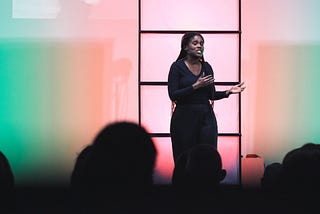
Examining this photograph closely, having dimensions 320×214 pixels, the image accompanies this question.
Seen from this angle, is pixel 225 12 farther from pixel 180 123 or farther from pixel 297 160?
pixel 297 160

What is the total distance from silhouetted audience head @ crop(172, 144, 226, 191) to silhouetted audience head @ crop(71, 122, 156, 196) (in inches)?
14.4

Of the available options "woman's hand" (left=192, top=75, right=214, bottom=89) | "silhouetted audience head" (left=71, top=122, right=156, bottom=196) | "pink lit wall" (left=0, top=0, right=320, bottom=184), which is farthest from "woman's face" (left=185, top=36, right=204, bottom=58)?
"silhouetted audience head" (left=71, top=122, right=156, bottom=196)

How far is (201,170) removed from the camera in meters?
2.32

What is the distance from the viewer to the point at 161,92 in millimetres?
5438

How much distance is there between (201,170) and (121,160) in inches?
20.5

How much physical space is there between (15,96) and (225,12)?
6.72 feet

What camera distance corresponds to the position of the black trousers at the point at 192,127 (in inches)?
155

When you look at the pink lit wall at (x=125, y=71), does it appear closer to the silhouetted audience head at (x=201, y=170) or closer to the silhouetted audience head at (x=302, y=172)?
the silhouetted audience head at (x=201, y=170)

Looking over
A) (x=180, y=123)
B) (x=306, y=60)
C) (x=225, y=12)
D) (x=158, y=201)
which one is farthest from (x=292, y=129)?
(x=158, y=201)

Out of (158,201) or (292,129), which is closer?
(158,201)

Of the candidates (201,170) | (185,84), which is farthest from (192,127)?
(201,170)

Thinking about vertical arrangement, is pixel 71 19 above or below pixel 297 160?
above

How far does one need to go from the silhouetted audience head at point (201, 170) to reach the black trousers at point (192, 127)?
1443 millimetres

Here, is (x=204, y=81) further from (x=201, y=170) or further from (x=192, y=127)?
(x=201, y=170)
